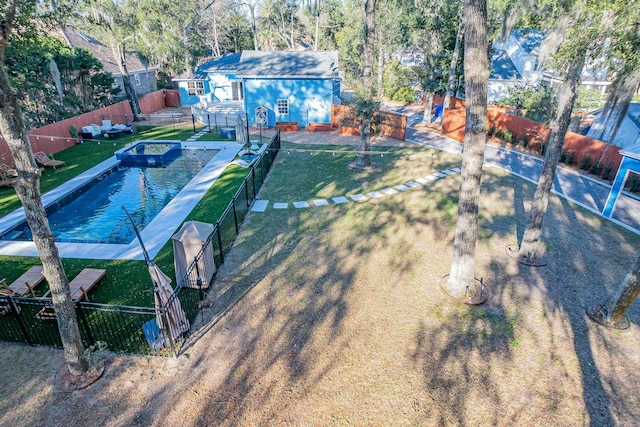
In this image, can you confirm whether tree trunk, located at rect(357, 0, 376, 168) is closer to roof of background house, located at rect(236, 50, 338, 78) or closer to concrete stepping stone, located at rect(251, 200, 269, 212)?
concrete stepping stone, located at rect(251, 200, 269, 212)

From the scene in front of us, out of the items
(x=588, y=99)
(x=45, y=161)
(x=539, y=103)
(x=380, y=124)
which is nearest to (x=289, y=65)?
(x=380, y=124)

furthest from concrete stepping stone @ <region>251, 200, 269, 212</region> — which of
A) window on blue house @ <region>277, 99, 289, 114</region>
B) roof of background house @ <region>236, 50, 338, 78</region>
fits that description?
roof of background house @ <region>236, 50, 338, 78</region>

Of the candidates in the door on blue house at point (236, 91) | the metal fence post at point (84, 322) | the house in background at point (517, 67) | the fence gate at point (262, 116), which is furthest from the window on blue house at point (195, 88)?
the metal fence post at point (84, 322)

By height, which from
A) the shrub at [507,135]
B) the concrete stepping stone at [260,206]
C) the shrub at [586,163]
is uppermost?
the shrub at [507,135]

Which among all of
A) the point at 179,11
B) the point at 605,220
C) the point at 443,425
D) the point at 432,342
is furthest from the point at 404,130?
the point at 179,11

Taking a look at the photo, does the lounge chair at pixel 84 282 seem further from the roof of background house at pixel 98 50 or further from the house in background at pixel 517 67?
the house in background at pixel 517 67

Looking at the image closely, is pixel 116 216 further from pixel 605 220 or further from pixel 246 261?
pixel 605 220

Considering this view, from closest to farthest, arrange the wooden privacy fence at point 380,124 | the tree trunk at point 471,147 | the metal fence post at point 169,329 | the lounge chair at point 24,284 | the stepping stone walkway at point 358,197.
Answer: the metal fence post at point 169,329
the tree trunk at point 471,147
the lounge chair at point 24,284
the stepping stone walkway at point 358,197
the wooden privacy fence at point 380,124
